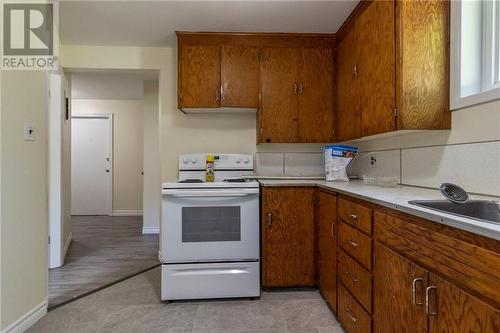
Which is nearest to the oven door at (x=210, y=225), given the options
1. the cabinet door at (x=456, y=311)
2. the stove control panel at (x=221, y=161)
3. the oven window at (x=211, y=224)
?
the oven window at (x=211, y=224)

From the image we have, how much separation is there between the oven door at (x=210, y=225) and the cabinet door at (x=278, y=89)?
0.72 metres

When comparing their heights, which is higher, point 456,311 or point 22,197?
point 22,197

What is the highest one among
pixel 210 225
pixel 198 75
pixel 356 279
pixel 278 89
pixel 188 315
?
pixel 198 75

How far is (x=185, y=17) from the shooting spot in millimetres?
2168

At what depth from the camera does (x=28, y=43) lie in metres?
1.87

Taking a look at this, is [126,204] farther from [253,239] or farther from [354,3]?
[354,3]

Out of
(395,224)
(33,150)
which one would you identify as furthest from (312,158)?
(33,150)

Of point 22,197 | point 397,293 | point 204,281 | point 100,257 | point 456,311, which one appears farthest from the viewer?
point 100,257

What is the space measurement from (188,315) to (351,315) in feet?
3.40

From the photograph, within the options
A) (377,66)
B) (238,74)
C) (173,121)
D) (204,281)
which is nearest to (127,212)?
(173,121)

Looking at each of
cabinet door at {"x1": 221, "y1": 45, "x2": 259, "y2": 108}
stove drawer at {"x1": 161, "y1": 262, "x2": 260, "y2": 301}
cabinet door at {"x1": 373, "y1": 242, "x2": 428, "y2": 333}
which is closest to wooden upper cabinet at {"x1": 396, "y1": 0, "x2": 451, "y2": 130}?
cabinet door at {"x1": 373, "y1": 242, "x2": 428, "y2": 333}

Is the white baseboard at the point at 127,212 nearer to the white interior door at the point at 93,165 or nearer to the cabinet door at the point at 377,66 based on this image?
the white interior door at the point at 93,165

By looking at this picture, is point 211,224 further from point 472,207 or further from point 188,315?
point 472,207

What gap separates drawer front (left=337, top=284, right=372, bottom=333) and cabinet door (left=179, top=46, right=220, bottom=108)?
5.80 feet
